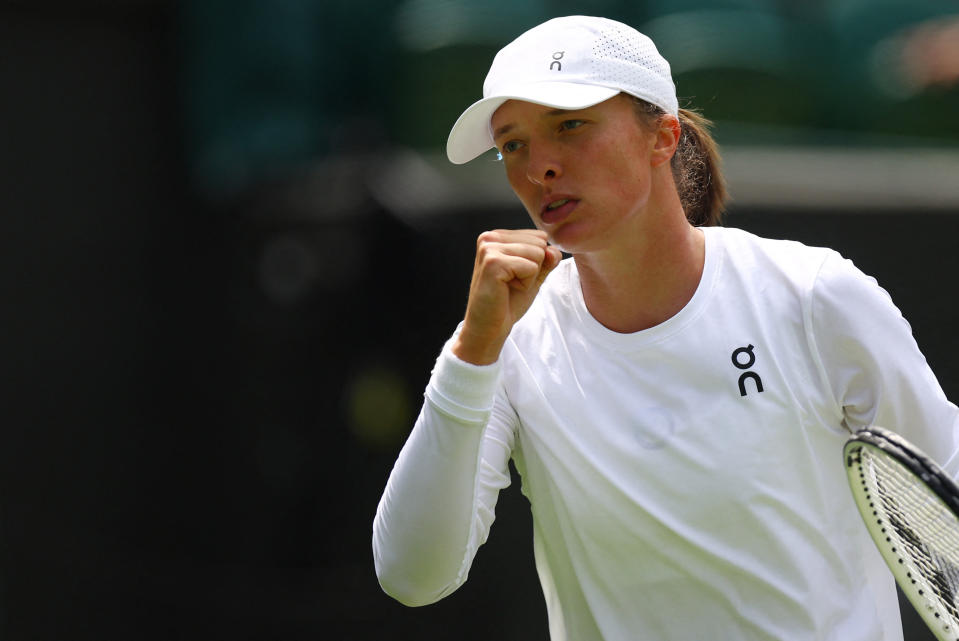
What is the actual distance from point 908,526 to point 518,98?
66cm

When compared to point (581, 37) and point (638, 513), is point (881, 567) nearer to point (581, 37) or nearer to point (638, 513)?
point (638, 513)

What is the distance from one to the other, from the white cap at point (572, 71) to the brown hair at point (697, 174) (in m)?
0.17

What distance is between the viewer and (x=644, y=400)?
5.04 ft

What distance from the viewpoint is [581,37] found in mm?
1552

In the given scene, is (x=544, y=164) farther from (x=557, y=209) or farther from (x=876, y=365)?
(x=876, y=365)

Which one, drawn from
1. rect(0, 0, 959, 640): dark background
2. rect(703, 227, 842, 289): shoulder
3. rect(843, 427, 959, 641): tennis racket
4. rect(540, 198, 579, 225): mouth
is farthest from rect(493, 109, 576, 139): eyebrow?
rect(0, 0, 959, 640): dark background

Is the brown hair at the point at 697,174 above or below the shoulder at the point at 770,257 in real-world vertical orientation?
above

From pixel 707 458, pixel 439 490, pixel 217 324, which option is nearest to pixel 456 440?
pixel 439 490

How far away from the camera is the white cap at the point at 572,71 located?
148 cm

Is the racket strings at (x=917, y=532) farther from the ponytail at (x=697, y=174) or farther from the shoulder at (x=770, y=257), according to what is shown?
the ponytail at (x=697, y=174)

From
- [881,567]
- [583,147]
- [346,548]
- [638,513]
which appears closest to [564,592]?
[638,513]

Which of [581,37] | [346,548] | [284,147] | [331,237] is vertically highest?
[284,147]

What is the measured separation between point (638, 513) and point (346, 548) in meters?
1.79

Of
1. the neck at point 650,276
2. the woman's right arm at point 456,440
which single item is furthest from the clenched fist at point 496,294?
the neck at point 650,276
